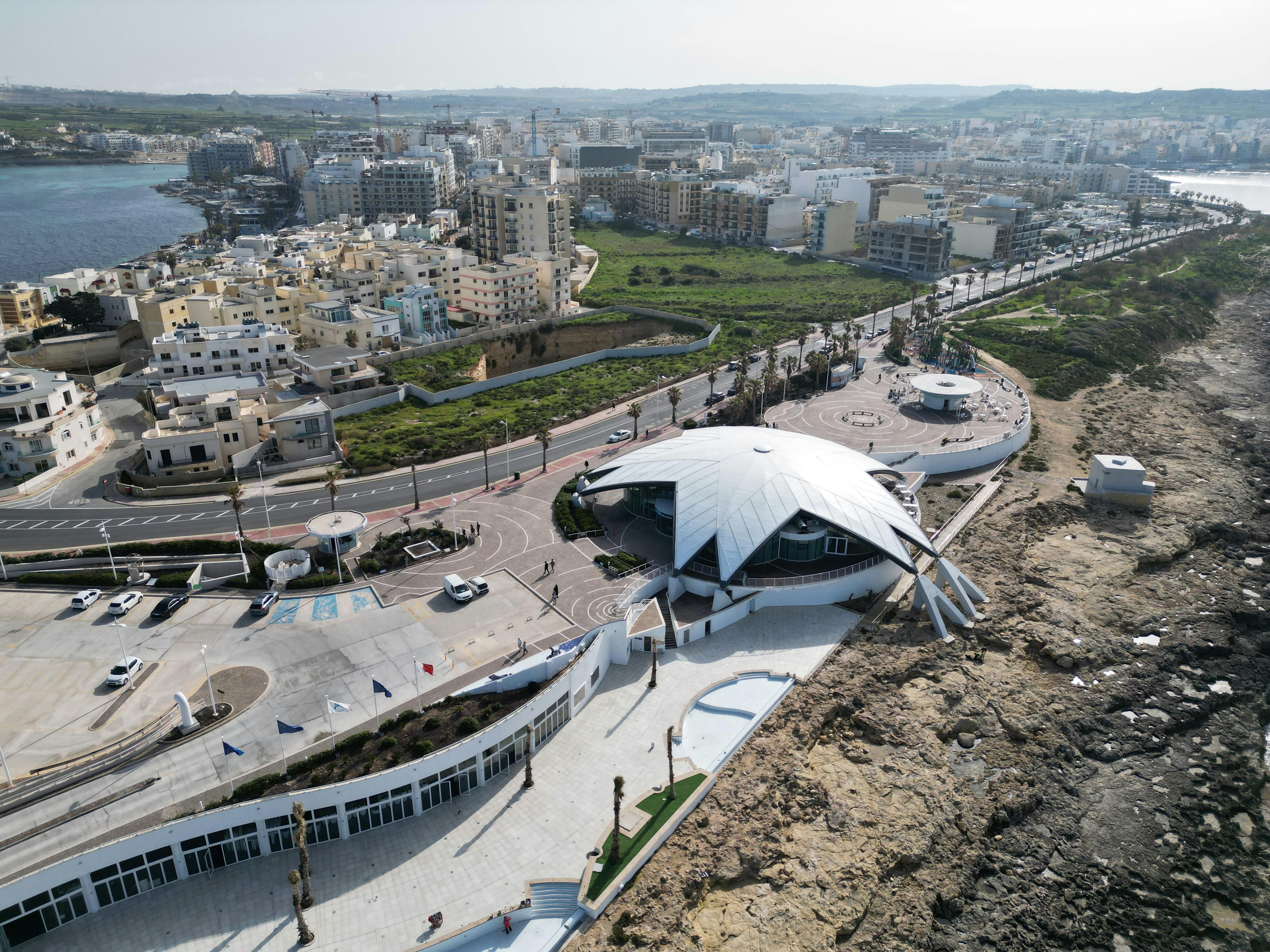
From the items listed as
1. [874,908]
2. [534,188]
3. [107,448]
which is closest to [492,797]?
[874,908]

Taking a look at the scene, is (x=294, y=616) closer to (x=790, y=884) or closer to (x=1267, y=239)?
(x=790, y=884)

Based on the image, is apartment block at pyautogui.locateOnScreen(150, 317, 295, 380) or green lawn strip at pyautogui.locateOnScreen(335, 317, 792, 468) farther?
apartment block at pyautogui.locateOnScreen(150, 317, 295, 380)

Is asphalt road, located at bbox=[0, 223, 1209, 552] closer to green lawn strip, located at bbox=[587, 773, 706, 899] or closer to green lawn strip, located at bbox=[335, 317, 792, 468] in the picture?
green lawn strip, located at bbox=[335, 317, 792, 468]

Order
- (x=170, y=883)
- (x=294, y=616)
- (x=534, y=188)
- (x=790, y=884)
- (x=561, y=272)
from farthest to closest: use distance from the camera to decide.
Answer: (x=534, y=188)
(x=561, y=272)
(x=294, y=616)
(x=790, y=884)
(x=170, y=883)

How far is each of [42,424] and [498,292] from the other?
5872 centimetres

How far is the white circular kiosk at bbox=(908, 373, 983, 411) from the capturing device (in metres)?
86.6

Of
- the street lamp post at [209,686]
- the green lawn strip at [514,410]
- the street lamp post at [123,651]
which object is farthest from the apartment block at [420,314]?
the street lamp post at [209,686]

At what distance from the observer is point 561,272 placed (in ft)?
397

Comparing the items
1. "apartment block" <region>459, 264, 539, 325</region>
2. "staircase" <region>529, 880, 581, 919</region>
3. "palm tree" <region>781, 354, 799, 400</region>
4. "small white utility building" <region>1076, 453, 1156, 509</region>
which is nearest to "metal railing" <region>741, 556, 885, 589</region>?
"staircase" <region>529, 880, 581, 919</region>

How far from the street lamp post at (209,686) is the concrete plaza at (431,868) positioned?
9.09 metres

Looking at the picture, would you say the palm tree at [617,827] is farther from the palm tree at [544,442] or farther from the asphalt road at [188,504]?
the palm tree at [544,442]

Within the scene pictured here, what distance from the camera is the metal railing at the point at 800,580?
2148 inches

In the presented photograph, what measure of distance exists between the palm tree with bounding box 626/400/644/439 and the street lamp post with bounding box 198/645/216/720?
41018 mm

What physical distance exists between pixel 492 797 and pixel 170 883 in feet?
44.3
